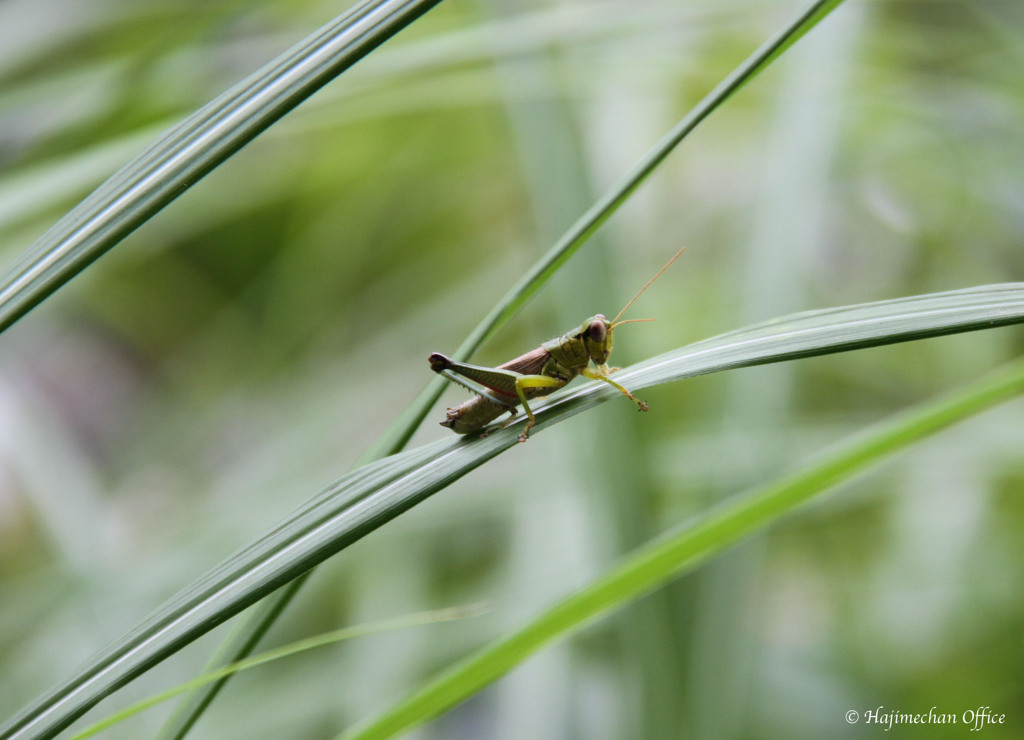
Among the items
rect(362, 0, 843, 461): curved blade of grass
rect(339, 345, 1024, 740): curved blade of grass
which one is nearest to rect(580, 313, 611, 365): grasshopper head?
rect(362, 0, 843, 461): curved blade of grass

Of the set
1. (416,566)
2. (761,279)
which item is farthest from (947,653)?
(416,566)

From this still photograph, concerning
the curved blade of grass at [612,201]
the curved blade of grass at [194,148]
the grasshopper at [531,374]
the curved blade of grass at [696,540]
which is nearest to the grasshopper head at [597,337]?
the grasshopper at [531,374]

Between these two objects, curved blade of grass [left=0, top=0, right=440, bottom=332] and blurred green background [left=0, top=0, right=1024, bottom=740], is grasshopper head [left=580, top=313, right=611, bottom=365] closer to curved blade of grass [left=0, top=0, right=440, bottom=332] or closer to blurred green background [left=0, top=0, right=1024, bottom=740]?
blurred green background [left=0, top=0, right=1024, bottom=740]

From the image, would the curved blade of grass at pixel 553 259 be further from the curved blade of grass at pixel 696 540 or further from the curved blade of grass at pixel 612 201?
the curved blade of grass at pixel 696 540

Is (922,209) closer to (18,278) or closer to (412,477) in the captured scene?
(412,477)

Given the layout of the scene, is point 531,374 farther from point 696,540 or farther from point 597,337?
point 696,540

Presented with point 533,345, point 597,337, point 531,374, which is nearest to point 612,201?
point 597,337
